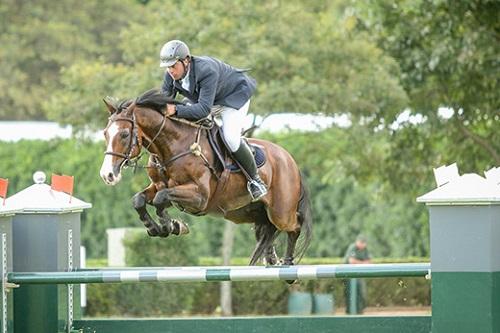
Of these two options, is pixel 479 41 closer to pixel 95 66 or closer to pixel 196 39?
pixel 196 39

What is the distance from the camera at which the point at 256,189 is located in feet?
25.6

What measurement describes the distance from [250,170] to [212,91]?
66 centimetres

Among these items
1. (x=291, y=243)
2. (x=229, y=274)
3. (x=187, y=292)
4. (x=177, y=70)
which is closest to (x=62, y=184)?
(x=177, y=70)

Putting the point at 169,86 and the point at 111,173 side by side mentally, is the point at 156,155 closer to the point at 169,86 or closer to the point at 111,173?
the point at 169,86

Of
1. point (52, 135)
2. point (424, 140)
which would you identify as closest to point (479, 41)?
point (424, 140)

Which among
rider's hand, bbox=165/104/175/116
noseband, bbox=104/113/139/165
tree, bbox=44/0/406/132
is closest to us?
noseband, bbox=104/113/139/165

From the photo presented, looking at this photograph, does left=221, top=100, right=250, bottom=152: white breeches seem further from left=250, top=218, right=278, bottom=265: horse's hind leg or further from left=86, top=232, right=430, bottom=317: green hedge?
left=86, top=232, right=430, bottom=317: green hedge

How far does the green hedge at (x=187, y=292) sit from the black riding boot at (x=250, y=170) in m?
8.02

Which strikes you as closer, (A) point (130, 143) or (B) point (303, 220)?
(A) point (130, 143)

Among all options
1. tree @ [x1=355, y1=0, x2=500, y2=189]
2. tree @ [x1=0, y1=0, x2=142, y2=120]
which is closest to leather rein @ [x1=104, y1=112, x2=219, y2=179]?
tree @ [x1=355, y1=0, x2=500, y2=189]

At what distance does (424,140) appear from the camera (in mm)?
13875

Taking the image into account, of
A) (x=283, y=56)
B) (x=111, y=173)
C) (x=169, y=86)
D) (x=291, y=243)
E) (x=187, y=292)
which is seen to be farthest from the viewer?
(x=187, y=292)

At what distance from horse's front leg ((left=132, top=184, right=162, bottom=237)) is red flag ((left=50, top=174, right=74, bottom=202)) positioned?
0.48 m

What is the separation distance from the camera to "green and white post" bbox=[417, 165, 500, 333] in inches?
213
